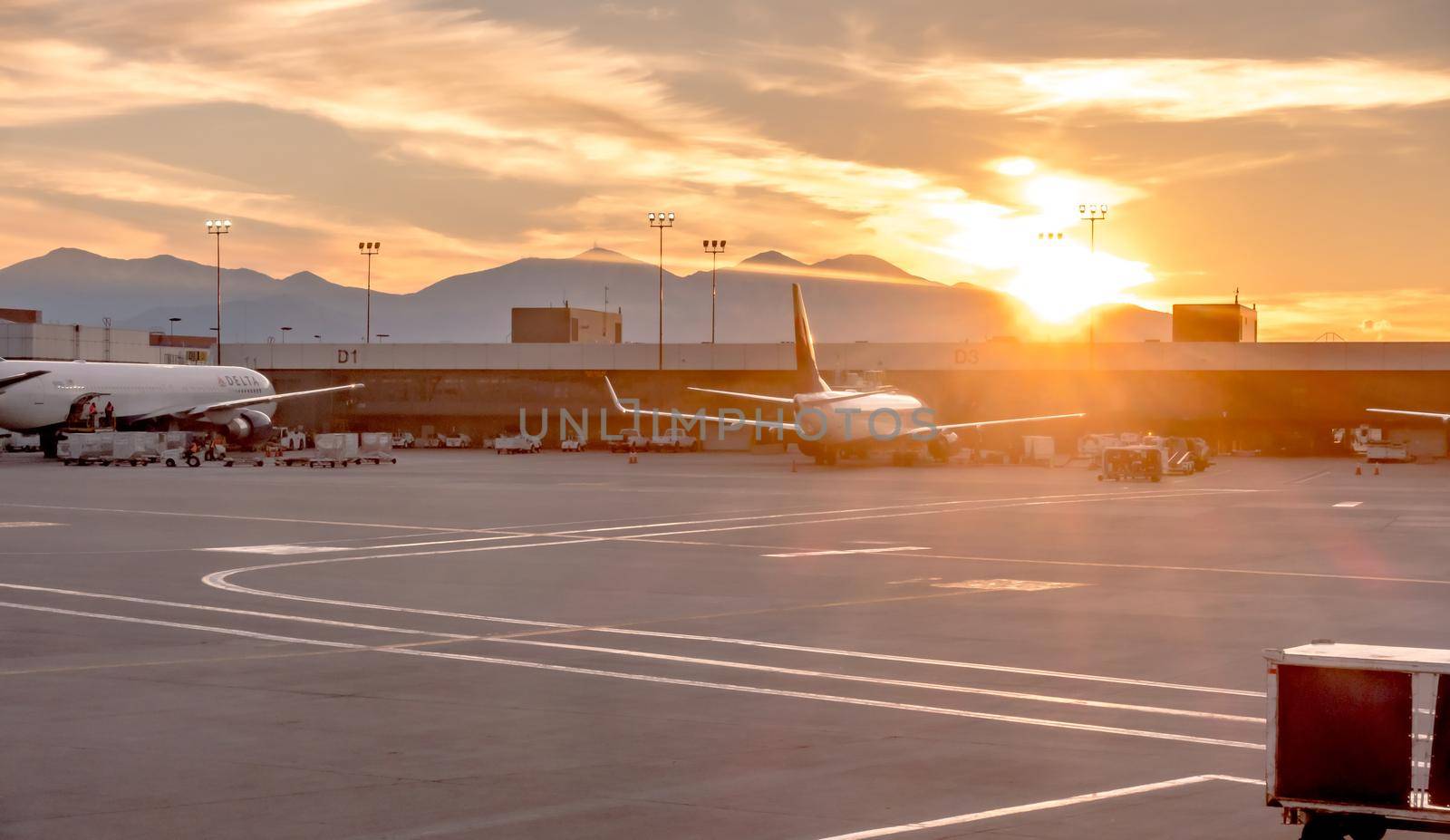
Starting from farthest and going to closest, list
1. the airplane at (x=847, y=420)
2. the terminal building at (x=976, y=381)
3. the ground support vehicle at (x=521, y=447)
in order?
1. the terminal building at (x=976, y=381)
2. the ground support vehicle at (x=521, y=447)
3. the airplane at (x=847, y=420)

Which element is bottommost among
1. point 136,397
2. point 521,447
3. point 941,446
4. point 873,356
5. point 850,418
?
point 521,447

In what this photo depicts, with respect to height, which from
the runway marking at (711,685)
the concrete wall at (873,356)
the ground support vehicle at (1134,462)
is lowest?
the runway marking at (711,685)

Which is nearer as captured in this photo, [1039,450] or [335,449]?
[335,449]

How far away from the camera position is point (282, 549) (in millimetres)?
33625

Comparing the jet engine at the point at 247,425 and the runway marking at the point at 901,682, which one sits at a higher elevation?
the jet engine at the point at 247,425

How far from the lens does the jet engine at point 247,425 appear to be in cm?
9619

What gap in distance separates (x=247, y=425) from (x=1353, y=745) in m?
93.6

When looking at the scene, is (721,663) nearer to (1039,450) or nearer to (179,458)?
(179,458)

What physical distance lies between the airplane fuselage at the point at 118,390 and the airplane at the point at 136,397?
51mm

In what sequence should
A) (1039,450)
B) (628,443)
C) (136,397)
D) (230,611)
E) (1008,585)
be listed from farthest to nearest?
(628,443) < (1039,450) < (136,397) < (1008,585) < (230,611)

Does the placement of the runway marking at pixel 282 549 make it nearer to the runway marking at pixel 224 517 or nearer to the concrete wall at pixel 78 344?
the runway marking at pixel 224 517

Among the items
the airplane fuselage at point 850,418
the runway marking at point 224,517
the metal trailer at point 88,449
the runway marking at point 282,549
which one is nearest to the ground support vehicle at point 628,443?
the airplane fuselage at point 850,418

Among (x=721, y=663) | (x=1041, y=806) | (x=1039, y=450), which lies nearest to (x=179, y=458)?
(x=1039, y=450)

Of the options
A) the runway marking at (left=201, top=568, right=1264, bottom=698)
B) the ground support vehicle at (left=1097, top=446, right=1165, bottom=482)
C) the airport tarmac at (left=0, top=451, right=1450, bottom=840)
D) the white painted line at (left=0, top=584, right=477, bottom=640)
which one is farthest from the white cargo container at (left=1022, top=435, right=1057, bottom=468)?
the white painted line at (left=0, top=584, right=477, bottom=640)
